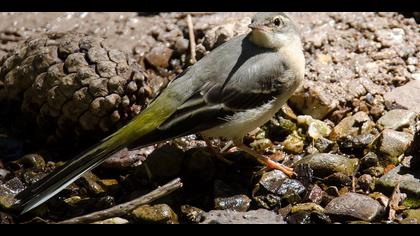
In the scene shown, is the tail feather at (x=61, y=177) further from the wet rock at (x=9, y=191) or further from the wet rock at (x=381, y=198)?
the wet rock at (x=381, y=198)

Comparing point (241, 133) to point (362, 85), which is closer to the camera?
point (241, 133)

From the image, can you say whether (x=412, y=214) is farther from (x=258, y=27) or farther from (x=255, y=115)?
(x=258, y=27)

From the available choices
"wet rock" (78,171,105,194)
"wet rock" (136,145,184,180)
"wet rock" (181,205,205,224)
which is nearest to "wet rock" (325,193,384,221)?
"wet rock" (181,205,205,224)

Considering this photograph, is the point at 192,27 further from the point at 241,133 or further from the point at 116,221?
the point at 116,221

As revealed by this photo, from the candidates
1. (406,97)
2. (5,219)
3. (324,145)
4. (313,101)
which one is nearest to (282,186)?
(324,145)

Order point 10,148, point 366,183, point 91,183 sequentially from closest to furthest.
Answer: point 366,183 < point 91,183 < point 10,148

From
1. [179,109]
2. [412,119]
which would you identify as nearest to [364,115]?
[412,119]
